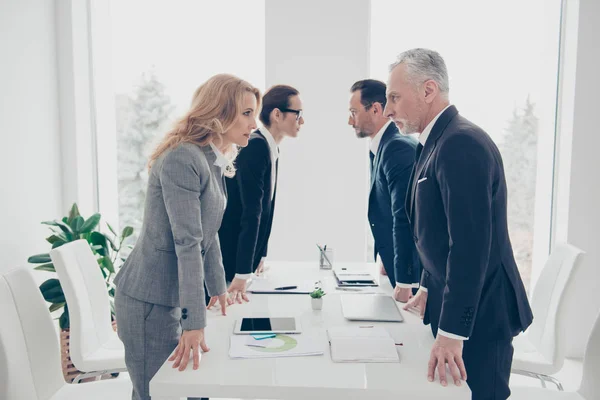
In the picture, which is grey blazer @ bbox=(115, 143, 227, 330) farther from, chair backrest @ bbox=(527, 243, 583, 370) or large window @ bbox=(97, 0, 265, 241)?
large window @ bbox=(97, 0, 265, 241)

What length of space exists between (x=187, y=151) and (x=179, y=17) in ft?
10.2

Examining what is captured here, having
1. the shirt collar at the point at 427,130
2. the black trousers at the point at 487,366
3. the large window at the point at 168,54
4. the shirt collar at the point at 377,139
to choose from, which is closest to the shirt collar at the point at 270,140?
the shirt collar at the point at 377,139

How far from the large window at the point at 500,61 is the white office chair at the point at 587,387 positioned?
2271mm

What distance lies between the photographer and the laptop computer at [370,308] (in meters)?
1.83

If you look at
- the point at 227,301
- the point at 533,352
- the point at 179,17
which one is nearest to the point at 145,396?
the point at 227,301

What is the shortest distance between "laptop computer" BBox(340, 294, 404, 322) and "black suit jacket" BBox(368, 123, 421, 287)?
0.15 metres

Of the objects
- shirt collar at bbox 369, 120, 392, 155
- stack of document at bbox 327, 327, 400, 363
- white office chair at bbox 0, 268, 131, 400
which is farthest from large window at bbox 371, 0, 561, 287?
white office chair at bbox 0, 268, 131, 400

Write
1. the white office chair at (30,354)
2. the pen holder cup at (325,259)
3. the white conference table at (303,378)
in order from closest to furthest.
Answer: the white conference table at (303,378) < the white office chair at (30,354) < the pen holder cup at (325,259)

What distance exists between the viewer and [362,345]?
1.54m

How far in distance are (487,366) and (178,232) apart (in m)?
1.07

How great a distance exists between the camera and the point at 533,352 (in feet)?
7.99

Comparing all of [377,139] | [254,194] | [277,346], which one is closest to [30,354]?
[277,346]

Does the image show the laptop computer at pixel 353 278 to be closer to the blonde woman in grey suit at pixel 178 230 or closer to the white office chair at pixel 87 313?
the blonde woman in grey suit at pixel 178 230

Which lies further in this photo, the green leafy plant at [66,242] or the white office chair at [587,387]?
the green leafy plant at [66,242]
